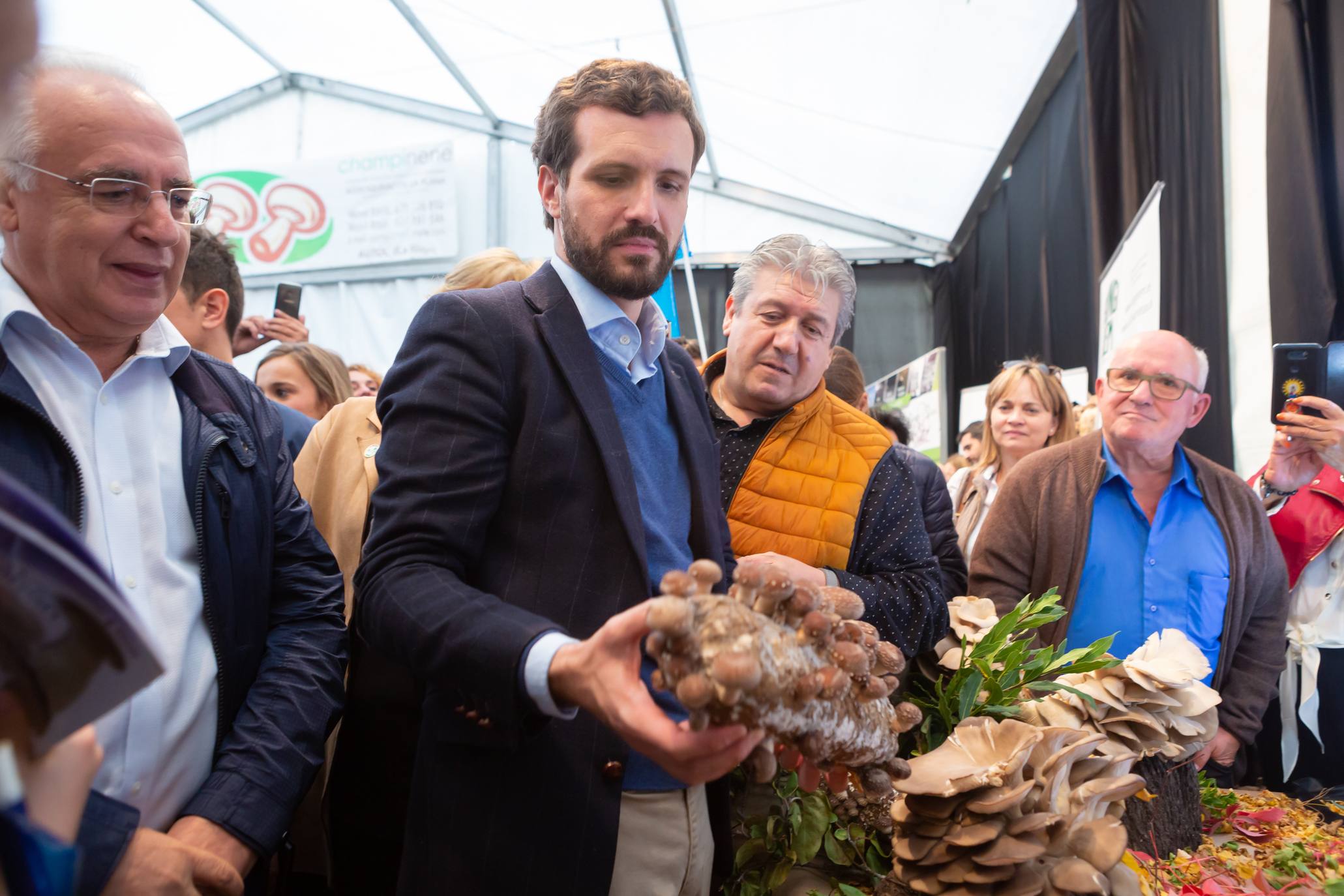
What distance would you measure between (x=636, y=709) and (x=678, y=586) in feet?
0.44

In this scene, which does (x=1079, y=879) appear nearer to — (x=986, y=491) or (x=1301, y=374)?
(x=1301, y=374)

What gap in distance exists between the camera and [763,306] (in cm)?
186

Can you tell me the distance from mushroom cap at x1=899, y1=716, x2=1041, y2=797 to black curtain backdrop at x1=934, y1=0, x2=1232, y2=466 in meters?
3.02

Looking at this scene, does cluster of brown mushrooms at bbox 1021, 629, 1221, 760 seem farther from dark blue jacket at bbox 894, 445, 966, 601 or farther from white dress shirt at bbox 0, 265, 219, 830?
white dress shirt at bbox 0, 265, 219, 830

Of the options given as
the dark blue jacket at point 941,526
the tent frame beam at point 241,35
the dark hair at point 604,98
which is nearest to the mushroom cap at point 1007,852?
the dark hair at point 604,98

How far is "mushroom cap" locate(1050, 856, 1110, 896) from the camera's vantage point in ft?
3.71

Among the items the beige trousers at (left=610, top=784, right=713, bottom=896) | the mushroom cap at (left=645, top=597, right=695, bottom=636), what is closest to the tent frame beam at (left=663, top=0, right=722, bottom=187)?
the beige trousers at (left=610, top=784, right=713, bottom=896)

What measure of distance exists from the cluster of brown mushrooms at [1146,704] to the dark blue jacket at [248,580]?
1257mm

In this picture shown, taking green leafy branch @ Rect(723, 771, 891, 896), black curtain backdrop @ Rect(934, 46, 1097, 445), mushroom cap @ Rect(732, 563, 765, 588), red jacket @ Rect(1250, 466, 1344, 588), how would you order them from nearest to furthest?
mushroom cap @ Rect(732, 563, 765, 588)
green leafy branch @ Rect(723, 771, 891, 896)
red jacket @ Rect(1250, 466, 1344, 588)
black curtain backdrop @ Rect(934, 46, 1097, 445)

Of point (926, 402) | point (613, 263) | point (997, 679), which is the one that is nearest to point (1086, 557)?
point (997, 679)

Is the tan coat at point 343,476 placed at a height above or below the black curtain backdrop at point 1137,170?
below

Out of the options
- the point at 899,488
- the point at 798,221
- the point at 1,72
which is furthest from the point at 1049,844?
the point at 798,221

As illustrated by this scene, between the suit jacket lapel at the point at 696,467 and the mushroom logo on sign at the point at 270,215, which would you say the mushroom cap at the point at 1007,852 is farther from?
the mushroom logo on sign at the point at 270,215

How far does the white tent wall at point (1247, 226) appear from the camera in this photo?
11.4ft
